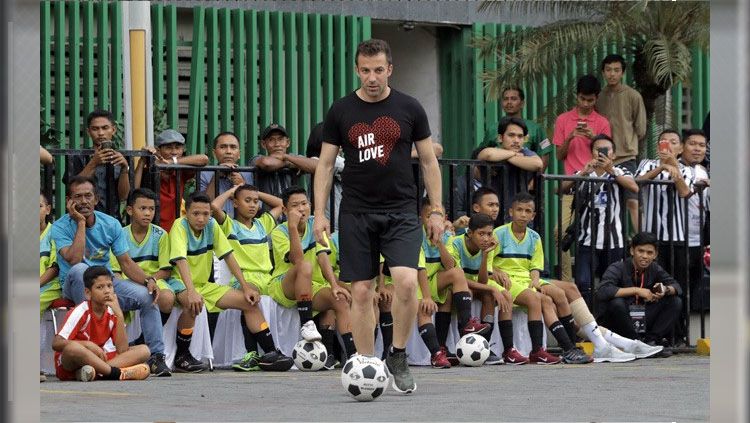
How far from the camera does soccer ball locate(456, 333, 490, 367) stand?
1247 centimetres

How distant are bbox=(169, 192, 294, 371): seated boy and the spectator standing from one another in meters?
4.68

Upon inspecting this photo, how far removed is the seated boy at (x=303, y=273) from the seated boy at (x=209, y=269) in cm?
31

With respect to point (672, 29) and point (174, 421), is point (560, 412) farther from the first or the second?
point (672, 29)

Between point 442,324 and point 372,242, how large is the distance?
3.48m

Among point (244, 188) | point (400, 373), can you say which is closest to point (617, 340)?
point (244, 188)

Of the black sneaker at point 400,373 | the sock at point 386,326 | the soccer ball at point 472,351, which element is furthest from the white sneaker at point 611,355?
the black sneaker at point 400,373

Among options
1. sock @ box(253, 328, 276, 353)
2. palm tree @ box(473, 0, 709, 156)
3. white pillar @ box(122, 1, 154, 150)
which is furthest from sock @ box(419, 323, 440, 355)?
palm tree @ box(473, 0, 709, 156)

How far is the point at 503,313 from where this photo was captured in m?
13.0

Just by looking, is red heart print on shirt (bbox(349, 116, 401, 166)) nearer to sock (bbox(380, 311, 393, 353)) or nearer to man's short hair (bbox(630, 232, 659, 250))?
sock (bbox(380, 311, 393, 353))

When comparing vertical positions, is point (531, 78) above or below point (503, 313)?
above

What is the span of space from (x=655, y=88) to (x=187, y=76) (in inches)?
215

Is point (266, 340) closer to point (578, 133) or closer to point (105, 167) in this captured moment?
point (105, 167)

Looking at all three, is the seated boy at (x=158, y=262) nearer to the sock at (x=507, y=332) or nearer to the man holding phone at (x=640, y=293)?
the sock at (x=507, y=332)
